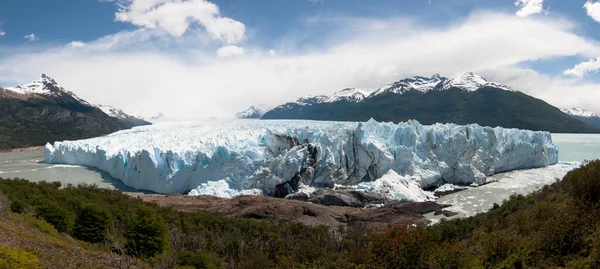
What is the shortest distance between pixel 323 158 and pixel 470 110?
9460 centimetres

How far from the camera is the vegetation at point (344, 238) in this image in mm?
7191

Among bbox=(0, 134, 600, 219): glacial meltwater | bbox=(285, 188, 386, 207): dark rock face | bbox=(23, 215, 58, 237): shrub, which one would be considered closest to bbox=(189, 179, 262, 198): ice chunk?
bbox=(285, 188, 386, 207): dark rock face

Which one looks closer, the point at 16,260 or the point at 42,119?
the point at 16,260

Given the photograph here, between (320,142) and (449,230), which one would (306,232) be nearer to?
(449,230)

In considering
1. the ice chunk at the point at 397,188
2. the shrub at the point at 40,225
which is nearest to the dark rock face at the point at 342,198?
the ice chunk at the point at 397,188

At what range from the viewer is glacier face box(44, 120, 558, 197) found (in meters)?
28.0

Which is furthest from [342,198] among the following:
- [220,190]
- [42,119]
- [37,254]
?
[42,119]

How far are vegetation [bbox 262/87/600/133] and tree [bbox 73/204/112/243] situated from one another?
99.3 m

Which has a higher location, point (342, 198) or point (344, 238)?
point (342, 198)

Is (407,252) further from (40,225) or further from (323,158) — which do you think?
(323,158)

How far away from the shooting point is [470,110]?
361 feet

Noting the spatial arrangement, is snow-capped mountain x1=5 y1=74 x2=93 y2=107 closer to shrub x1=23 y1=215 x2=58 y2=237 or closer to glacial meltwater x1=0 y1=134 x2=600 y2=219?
glacial meltwater x1=0 y1=134 x2=600 y2=219

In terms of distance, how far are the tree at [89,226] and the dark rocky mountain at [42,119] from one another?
75952 mm

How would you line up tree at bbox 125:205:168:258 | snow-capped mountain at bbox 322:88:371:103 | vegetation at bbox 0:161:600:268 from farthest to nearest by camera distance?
snow-capped mountain at bbox 322:88:371:103 < tree at bbox 125:205:168:258 < vegetation at bbox 0:161:600:268
